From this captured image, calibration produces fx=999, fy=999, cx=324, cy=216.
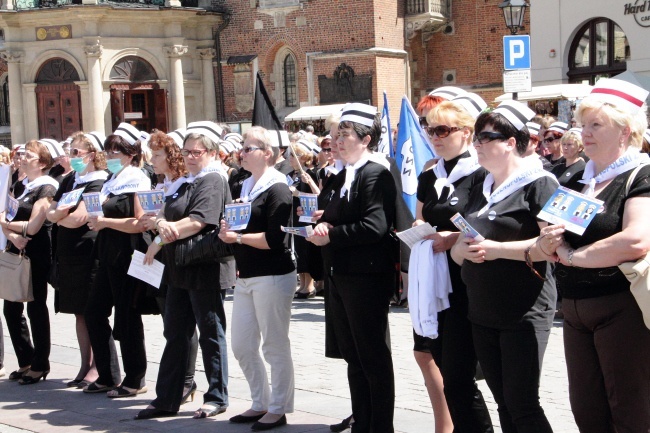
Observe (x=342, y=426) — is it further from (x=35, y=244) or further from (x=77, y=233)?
(x=35, y=244)

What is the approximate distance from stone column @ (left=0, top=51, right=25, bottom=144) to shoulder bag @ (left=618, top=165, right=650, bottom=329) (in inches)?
1306

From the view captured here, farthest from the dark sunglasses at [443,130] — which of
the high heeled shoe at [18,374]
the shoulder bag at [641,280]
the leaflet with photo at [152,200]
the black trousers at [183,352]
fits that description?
the high heeled shoe at [18,374]

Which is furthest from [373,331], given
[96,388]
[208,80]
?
[208,80]

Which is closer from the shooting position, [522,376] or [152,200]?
[522,376]

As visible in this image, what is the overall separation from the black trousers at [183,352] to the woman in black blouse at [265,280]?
0.32m

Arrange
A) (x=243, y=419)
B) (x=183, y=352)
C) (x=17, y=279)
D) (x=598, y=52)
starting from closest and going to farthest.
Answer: (x=243, y=419)
(x=183, y=352)
(x=17, y=279)
(x=598, y=52)

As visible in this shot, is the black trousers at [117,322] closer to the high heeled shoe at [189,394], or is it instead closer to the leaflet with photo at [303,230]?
the high heeled shoe at [189,394]

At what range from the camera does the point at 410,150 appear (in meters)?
8.55

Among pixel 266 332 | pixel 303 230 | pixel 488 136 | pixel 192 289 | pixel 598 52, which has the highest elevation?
pixel 598 52

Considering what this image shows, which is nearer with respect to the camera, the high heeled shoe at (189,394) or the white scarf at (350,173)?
the white scarf at (350,173)

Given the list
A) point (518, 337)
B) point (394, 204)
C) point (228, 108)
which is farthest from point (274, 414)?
point (228, 108)

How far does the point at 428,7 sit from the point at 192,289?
26990 millimetres

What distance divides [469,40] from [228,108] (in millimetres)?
9130

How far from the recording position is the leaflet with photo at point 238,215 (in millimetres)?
7094
